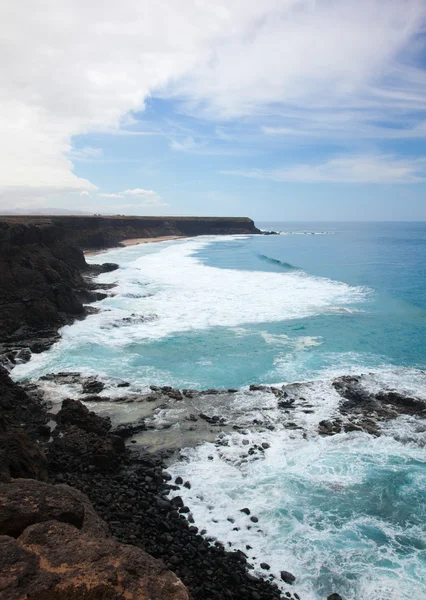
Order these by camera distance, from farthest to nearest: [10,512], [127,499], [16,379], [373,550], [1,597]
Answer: [16,379], [127,499], [373,550], [10,512], [1,597]

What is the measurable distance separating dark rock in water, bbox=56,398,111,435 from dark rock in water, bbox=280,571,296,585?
6.42m

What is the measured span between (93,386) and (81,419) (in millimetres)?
3417

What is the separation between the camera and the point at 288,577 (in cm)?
756

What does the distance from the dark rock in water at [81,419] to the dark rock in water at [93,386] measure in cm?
252

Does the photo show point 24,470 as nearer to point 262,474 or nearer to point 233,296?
point 262,474

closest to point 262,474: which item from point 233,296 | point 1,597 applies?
point 1,597

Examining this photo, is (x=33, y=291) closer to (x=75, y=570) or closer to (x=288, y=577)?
(x=288, y=577)

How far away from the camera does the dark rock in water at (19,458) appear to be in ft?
27.0

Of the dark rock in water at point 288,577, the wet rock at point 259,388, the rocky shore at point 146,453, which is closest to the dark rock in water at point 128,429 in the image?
the rocky shore at point 146,453

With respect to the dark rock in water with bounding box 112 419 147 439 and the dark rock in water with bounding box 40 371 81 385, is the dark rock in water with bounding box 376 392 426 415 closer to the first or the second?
the dark rock in water with bounding box 112 419 147 439

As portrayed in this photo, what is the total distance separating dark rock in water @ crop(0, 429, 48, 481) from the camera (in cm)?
824

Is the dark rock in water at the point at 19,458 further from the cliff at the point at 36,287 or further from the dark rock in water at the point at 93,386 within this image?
the cliff at the point at 36,287

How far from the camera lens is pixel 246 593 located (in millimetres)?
7133

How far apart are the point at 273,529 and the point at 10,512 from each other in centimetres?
574
